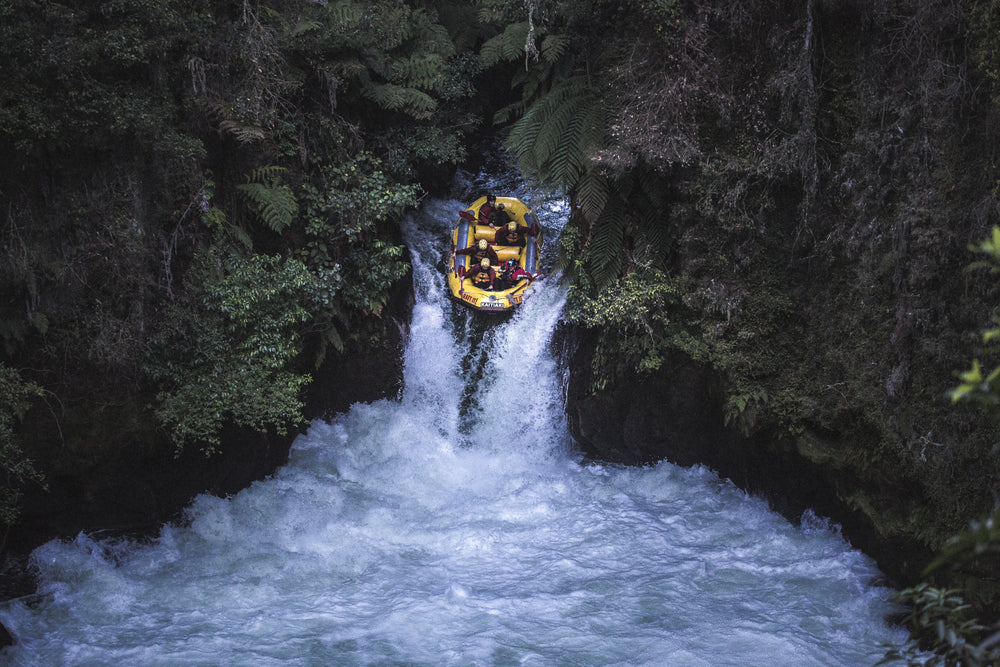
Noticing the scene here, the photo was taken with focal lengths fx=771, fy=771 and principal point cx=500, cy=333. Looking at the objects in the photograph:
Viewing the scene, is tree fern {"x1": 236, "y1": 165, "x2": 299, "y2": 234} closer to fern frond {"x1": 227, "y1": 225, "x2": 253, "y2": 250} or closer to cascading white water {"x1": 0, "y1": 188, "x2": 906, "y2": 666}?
fern frond {"x1": 227, "y1": 225, "x2": 253, "y2": 250}

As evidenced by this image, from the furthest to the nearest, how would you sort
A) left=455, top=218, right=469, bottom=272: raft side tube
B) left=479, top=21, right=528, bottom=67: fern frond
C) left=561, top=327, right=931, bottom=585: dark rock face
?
left=455, top=218, right=469, bottom=272: raft side tube → left=479, top=21, right=528, bottom=67: fern frond → left=561, top=327, right=931, bottom=585: dark rock face

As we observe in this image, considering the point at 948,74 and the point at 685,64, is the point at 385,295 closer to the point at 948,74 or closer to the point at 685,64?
the point at 685,64

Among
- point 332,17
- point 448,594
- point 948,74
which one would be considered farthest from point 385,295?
point 948,74

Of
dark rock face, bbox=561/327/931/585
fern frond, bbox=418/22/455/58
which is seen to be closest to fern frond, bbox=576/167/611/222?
dark rock face, bbox=561/327/931/585

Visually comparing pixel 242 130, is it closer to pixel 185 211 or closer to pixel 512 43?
pixel 185 211

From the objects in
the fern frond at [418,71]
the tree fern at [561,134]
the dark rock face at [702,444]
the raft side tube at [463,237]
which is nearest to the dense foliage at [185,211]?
the fern frond at [418,71]

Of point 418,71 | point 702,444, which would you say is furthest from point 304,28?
→ point 702,444
